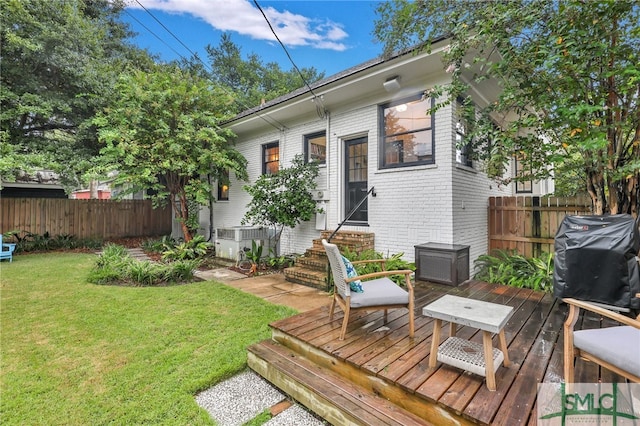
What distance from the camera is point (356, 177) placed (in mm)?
6816

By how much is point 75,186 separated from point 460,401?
39.1 ft

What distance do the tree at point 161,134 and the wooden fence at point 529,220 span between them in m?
6.88

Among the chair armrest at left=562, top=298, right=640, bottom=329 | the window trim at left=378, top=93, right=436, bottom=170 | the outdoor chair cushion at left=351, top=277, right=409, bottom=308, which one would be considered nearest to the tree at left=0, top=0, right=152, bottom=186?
the window trim at left=378, top=93, right=436, bottom=170

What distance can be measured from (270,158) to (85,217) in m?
7.66

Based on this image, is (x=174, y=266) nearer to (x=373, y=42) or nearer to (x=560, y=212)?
(x=373, y=42)

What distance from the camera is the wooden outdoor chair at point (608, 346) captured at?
158 centimetres

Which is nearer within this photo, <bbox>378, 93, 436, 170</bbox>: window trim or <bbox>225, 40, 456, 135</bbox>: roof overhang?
<bbox>225, 40, 456, 135</bbox>: roof overhang

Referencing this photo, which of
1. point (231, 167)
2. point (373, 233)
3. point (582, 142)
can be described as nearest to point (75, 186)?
point (231, 167)

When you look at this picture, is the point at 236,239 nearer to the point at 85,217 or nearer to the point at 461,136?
the point at 461,136

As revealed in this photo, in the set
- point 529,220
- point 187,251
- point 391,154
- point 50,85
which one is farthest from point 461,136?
point 50,85

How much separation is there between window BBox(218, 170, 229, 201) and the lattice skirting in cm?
851

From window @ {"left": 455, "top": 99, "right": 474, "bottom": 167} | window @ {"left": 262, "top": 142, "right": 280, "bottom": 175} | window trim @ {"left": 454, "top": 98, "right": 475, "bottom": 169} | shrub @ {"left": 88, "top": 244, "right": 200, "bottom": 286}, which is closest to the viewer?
window @ {"left": 455, "top": 99, "right": 474, "bottom": 167}

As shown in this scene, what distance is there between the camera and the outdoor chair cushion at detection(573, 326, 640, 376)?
1.58m

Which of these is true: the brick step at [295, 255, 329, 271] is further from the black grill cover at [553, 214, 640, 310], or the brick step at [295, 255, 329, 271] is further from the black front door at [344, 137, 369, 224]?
the black grill cover at [553, 214, 640, 310]
